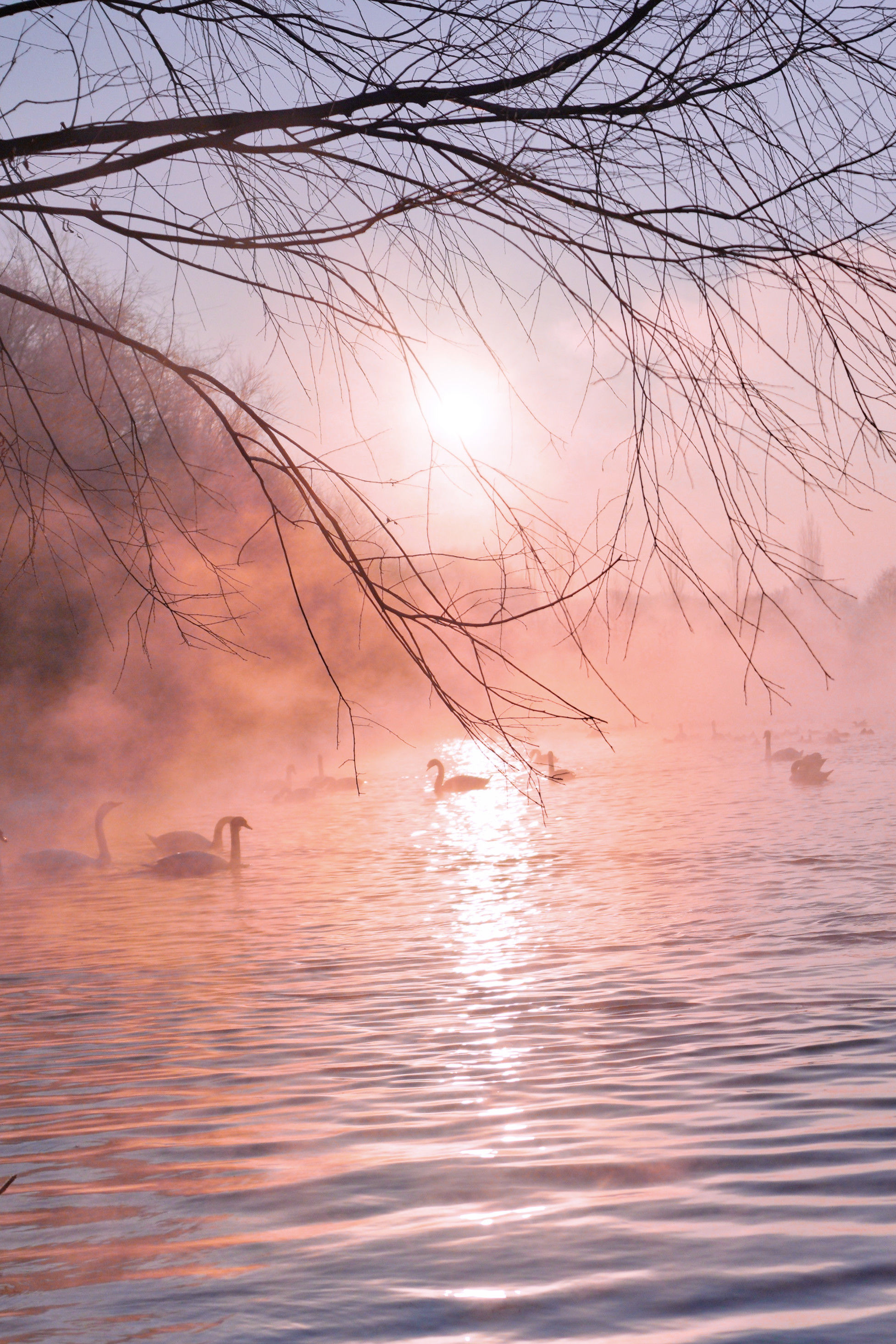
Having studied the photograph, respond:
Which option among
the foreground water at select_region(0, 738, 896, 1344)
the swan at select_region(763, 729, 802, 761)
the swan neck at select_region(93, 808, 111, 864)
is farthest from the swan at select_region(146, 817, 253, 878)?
the swan at select_region(763, 729, 802, 761)

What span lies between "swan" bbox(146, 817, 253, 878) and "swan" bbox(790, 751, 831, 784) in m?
10.0

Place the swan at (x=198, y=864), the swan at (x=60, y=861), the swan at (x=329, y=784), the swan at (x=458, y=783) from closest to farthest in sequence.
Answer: the swan at (x=198, y=864) → the swan at (x=60, y=861) → the swan at (x=458, y=783) → the swan at (x=329, y=784)

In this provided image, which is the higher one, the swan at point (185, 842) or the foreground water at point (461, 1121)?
the swan at point (185, 842)

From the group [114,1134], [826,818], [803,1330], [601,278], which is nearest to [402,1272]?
[803,1330]

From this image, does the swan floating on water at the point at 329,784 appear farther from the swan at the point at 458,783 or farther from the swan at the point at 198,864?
the swan at the point at 198,864

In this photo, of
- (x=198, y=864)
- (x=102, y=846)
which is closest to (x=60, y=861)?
(x=102, y=846)

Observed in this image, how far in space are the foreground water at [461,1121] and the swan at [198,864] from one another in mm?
2438

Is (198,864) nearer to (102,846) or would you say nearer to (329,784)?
(102,846)

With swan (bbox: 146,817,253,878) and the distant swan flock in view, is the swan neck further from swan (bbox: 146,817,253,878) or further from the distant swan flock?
swan (bbox: 146,817,253,878)

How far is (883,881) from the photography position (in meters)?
8.71

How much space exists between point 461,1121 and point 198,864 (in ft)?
27.2

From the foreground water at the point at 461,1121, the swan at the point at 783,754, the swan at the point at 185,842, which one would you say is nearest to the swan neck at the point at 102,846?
the swan at the point at 185,842

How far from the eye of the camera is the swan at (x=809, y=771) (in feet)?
60.5

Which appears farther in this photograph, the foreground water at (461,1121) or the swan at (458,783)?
the swan at (458,783)
